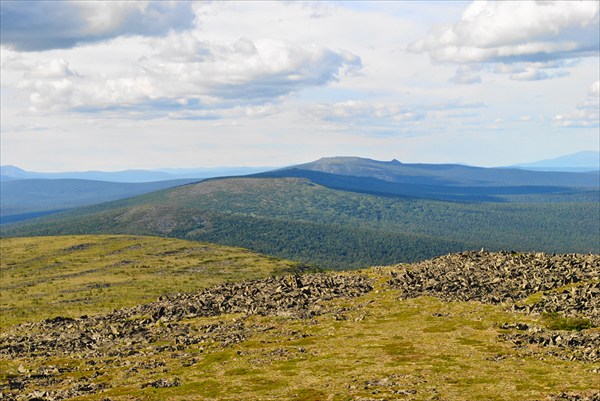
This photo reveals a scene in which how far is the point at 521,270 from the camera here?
11788 cm

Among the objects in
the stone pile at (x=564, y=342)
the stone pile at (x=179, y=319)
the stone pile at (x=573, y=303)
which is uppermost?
the stone pile at (x=573, y=303)

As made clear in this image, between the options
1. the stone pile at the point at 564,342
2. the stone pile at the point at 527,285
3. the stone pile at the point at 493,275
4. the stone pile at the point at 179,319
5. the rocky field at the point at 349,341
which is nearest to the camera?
the rocky field at the point at 349,341

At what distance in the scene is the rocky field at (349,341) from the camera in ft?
224

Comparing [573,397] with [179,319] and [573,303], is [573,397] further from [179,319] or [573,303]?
[179,319]

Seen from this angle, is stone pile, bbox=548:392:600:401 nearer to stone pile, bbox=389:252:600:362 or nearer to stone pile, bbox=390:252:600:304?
stone pile, bbox=389:252:600:362

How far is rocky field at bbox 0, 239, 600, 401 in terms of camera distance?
2689 inches

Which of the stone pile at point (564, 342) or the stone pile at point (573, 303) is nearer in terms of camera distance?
the stone pile at point (564, 342)

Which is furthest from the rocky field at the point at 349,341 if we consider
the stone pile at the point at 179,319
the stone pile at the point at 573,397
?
the stone pile at the point at 179,319

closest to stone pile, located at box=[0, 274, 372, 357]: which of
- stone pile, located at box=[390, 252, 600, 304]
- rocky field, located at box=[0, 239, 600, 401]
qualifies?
rocky field, located at box=[0, 239, 600, 401]

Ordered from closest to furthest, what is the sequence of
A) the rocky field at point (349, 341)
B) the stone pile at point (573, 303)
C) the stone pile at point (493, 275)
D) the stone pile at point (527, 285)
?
the rocky field at point (349, 341)
the stone pile at point (527, 285)
the stone pile at point (573, 303)
the stone pile at point (493, 275)

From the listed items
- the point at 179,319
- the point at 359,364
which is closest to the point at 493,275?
the point at 359,364

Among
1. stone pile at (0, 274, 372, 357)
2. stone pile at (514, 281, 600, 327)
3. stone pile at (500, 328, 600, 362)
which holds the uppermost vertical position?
stone pile at (514, 281, 600, 327)

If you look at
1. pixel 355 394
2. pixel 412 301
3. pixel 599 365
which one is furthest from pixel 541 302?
pixel 355 394

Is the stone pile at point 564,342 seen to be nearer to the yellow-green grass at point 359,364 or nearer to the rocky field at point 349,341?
the rocky field at point 349,341
